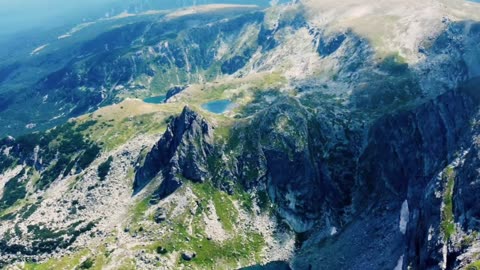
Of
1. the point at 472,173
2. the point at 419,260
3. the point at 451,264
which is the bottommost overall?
the point at 419,260

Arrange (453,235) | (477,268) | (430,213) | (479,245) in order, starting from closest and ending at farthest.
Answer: (477,268) < (479,245) < (453,235) < (430,213)

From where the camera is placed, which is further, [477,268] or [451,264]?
[451,264]

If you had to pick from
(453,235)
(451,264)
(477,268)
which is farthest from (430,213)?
(477,268)

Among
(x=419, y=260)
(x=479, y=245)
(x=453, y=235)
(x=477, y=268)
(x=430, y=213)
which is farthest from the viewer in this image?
(x=430, y=213)

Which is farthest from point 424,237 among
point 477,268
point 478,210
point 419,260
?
point 477,268

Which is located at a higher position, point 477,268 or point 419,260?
point 477,268

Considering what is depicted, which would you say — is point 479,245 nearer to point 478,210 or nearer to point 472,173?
point 478,210

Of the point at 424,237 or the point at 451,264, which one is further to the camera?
the point at 424,237

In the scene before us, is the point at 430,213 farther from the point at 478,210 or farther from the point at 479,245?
the point at 479,245

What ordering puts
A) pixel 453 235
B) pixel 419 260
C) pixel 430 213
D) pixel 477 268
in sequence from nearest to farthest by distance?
pixel 477 268 < pixel 453 235 < pixel 419 260 < pixel 430 213
